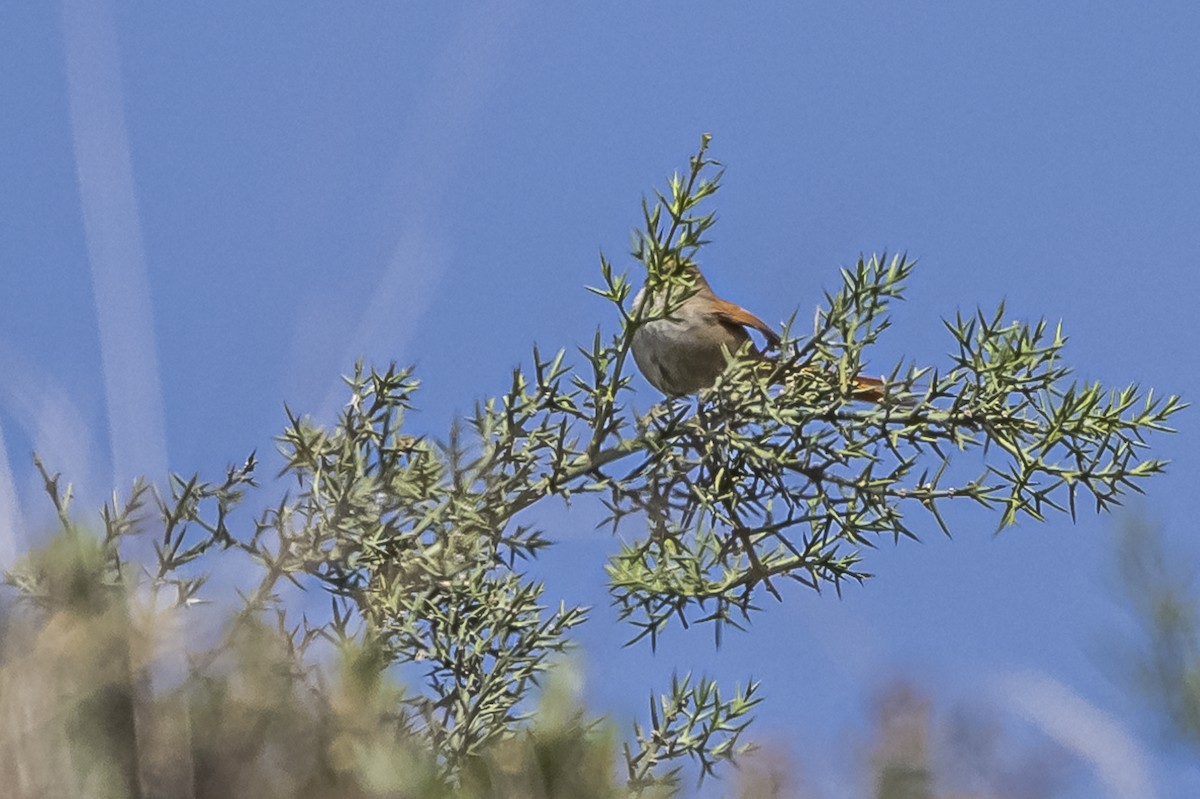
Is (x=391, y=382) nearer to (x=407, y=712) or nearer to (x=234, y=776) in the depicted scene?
(x=407, y=712)

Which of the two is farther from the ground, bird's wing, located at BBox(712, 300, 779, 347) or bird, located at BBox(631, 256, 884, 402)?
bird's wing, located at BBox(712, 300, 779, 347)

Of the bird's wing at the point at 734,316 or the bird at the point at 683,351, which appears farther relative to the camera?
the bird's wing at the point at 734,316

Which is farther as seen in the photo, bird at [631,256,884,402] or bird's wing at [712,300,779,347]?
bird's wing at [712,300,779,347]

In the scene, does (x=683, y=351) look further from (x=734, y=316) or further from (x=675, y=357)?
(x=734, y=316)

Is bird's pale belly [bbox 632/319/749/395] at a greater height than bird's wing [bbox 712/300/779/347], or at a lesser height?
lesser

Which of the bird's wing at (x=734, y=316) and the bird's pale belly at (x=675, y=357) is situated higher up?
the bird's wing at (x=734, y=316)

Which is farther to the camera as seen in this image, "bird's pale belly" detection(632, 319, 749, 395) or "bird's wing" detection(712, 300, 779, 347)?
"bird's wing" detection(712, 300, 779, 347)

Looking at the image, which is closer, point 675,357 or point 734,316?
point 675,357

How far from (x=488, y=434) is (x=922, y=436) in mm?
823

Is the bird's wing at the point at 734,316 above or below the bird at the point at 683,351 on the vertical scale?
above

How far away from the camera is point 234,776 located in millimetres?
1034

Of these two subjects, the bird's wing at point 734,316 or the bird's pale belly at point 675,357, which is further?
the bird's wing at point 734,316

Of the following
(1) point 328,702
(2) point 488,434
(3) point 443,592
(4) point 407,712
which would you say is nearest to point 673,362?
(2) point 488,434

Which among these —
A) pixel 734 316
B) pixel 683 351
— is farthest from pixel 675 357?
pixel 734 316
